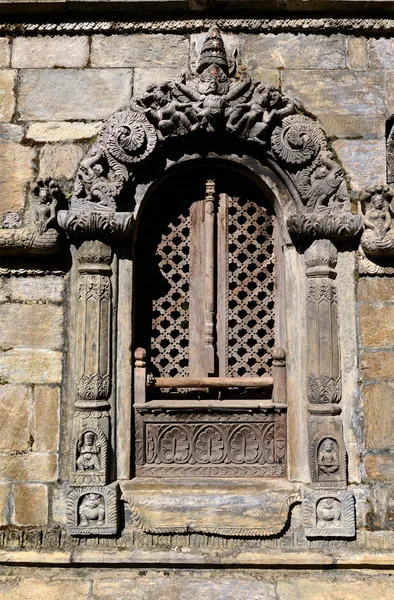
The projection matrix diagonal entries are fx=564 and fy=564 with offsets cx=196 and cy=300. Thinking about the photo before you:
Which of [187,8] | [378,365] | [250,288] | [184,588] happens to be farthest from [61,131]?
[184,588]

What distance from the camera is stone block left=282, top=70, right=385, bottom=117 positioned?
4230 mm

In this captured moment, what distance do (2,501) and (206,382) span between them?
1685 mm

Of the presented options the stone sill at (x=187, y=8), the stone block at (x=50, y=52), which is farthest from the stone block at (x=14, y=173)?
the stone sill at (x=187, y=8)

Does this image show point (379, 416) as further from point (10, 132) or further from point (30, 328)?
point (10, 132)

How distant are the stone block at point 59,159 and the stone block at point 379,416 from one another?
271cm

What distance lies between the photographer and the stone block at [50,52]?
14.1 feet

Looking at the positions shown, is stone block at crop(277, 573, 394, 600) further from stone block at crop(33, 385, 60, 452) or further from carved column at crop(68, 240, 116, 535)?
stone block at crop(33, 385, 60, 452)

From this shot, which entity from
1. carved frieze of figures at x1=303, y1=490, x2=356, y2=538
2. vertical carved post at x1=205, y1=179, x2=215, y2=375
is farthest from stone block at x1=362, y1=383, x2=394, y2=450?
vertical carved post at x1=205, y1=179, x2=215, y2=375

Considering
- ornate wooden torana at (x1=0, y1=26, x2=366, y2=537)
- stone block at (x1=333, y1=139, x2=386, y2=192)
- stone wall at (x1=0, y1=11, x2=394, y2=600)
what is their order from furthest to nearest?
1. stone block at (x1=333, y1=139, x2=386, y2=192)
2. ornate wooden torana at (x1=0, y1=26, x2=366, y2=537)
3. stone wall at (x1=0, y1=11, x2=394, y2=600)

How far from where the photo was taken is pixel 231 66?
4.25 meters

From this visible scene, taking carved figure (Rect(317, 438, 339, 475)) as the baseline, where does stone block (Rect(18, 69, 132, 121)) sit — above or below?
above

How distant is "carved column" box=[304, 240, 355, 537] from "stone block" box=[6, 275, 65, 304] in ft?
6.03

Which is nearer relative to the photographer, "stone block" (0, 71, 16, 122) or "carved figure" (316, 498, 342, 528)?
"carved figure" (316, 498, 342, 528)

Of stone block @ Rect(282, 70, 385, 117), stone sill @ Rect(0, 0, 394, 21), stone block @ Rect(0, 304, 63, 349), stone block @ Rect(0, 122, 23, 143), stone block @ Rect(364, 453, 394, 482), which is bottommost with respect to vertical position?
stone block @ Rect(364, 453, 394, 482)
